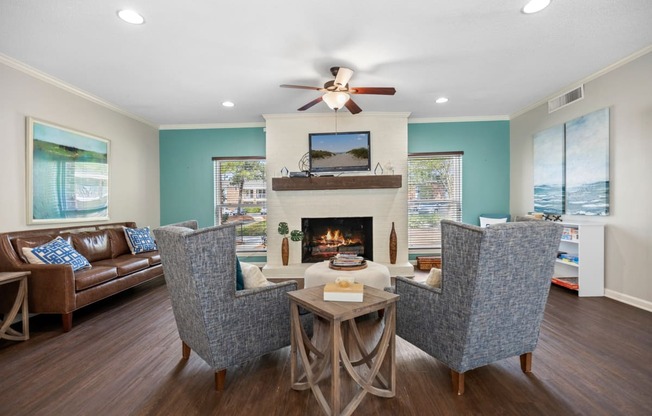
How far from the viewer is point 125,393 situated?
1.75 meters

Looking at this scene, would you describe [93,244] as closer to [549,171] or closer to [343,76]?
[343,76]

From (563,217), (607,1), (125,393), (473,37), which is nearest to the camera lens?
(125,393)

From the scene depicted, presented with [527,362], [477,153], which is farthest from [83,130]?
[477,153]

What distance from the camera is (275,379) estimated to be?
1.87m

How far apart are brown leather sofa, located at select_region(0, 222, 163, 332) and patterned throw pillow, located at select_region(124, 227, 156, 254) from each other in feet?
0.68

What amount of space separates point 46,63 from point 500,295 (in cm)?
451

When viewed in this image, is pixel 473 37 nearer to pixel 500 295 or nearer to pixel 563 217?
pixel 500 295

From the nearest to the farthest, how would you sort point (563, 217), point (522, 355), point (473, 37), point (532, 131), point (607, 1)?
point (522, 355) < point (607, 1) < point (473, 37) < point (563, 217) < point (532, 131)

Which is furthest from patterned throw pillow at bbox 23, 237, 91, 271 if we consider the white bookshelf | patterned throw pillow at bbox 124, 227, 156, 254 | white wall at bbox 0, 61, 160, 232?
the white bookshelf

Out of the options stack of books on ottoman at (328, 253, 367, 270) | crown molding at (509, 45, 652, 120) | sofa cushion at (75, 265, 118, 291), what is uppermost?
crown molding at (509, 45, 652, 120)

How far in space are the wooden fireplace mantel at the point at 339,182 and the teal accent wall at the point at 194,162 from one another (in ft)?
3.39

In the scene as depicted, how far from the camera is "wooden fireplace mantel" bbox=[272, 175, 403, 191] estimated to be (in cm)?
443

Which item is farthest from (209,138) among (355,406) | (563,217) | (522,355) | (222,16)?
(563,217)

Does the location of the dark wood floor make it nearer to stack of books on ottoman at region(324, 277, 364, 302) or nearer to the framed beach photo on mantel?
stack of books on ottoman at region(324, 277, 364, 302)
